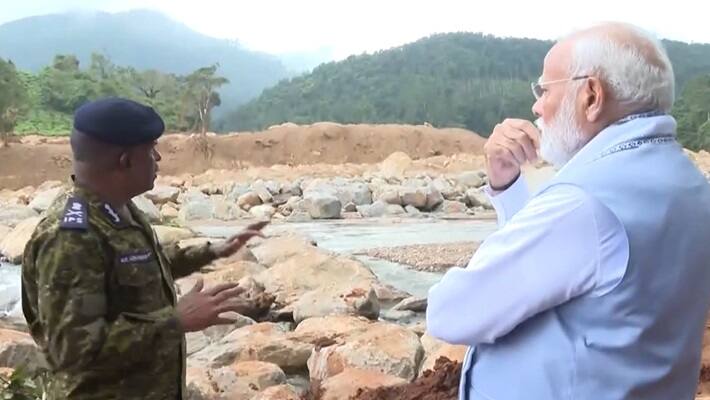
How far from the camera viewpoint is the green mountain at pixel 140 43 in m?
63.1

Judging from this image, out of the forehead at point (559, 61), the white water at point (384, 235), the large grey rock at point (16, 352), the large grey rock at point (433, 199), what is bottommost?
the large grey rock at point (433, 199)

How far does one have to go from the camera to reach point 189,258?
92.0 inches

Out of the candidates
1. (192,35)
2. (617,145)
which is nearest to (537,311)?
(617,145)

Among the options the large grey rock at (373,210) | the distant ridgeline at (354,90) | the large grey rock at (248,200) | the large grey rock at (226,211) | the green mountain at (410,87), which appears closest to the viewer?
the large grey rock at (226,211)

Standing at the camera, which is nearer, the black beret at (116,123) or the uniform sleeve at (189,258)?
the black beret at (116,123)

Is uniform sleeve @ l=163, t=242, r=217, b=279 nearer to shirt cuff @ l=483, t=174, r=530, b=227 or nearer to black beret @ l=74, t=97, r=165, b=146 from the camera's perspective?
black beret @ l=74, t=97, r=165, b=146

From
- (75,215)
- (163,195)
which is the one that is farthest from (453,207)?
(75,215)

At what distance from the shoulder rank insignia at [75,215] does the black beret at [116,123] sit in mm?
131

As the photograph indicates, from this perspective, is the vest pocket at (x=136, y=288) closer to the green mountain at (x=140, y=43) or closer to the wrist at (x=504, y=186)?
the wrist at (x=504, y=186)

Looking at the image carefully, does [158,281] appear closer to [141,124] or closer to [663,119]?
[141,124]

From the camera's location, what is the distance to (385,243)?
46.3 feet

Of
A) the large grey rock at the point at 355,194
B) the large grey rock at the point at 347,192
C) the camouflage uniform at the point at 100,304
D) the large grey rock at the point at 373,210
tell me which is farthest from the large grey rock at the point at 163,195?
the camouflage uniform at the point at 100,304

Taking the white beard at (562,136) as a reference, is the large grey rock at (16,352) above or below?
below

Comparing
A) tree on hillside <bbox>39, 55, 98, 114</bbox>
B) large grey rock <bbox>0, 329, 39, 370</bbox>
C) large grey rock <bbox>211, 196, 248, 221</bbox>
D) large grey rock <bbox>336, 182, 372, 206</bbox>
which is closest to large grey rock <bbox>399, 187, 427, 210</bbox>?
large grey rock <bbox>336, 182, 372, 206</bbox>
